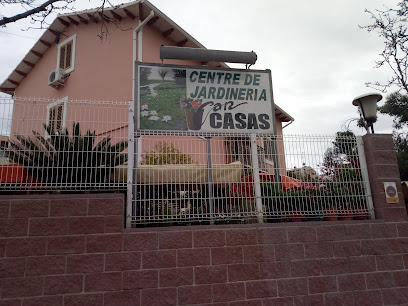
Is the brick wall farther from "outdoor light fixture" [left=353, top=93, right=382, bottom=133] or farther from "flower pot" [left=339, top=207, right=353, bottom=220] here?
"outdoor light fixture" [left=353, top=93, right=382, bottom=133]

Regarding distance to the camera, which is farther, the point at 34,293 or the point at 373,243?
the point at 373,243

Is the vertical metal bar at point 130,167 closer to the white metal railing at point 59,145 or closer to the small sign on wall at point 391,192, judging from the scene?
the white metal railing at point 59,145

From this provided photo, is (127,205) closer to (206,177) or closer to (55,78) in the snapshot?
(206,177)

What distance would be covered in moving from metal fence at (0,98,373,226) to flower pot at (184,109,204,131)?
0.21 m

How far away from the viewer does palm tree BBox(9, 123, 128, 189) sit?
407 cm

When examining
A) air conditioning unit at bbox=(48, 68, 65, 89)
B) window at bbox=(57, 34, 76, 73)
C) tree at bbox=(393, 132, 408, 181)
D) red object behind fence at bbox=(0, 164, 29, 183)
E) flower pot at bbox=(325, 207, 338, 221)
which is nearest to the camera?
red object behind fence at bbox=(0, 164, 29, 183)

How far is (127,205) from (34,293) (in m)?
1.41

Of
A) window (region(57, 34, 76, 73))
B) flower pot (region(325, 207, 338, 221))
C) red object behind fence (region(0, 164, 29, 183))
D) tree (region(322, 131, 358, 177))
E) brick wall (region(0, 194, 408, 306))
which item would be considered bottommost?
brick wall (region(0, 194, 408, 306))

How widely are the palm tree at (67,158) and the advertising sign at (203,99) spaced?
80cm

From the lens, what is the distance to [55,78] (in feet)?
34.5

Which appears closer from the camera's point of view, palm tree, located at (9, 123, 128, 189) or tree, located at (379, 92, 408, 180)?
palm tree, located at (9, 123, 128, 189)

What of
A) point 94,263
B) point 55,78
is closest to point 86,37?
point 55,78

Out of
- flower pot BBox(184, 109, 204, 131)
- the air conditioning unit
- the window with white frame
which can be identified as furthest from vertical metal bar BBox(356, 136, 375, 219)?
the air conditioning unit

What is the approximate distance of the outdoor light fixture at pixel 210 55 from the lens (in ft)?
18.8
